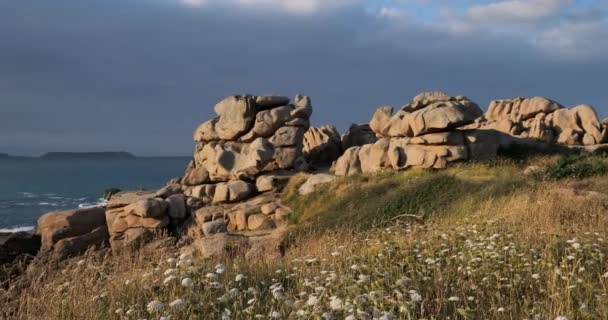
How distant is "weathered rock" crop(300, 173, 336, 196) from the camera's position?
27.5 metres

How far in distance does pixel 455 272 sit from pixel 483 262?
1.27ft

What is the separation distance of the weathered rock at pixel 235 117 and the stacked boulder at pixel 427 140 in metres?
6.84

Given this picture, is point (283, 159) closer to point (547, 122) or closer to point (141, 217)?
point (141, 217)

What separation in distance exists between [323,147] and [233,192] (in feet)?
30.1

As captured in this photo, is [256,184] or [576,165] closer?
[576,165]

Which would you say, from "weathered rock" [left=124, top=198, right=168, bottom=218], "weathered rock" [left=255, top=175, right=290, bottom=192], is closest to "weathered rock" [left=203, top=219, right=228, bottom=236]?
"weathered rock" [left=124, top=198, right=168, bottom=218]

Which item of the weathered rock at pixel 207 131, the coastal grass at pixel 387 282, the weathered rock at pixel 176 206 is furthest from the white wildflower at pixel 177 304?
the weathered rock at pixel 207 131

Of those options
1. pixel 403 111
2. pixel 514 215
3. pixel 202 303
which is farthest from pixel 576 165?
pixel 202 303

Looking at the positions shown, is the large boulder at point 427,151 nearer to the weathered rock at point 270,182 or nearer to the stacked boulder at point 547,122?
the weathered rock at point 270,182

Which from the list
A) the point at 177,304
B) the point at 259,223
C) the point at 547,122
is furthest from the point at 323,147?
the point at 177,304

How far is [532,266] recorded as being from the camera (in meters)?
7.19

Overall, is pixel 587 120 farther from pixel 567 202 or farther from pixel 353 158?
pixel 567 202

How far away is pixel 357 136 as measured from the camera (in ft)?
123

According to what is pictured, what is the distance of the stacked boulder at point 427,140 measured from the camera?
27.1 metres
